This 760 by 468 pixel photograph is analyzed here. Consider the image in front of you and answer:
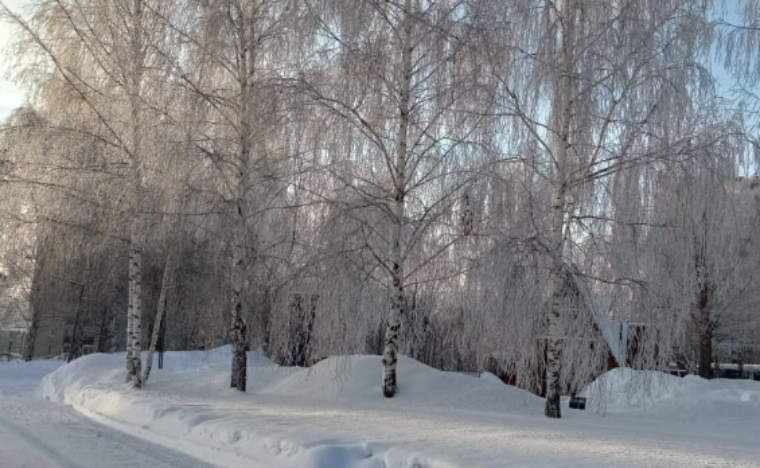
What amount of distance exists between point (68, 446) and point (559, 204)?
8784 millimetres

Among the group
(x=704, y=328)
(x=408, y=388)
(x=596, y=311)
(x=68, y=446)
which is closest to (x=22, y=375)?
(x=408, y=388)

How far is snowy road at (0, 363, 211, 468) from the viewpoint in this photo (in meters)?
8.96

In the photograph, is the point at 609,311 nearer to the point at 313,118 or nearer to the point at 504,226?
the point at 504,226

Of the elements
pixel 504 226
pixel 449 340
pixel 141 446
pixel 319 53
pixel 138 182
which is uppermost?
pixel 319 53

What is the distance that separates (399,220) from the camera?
14906 mm

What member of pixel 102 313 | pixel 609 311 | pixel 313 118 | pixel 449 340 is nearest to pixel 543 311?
pixel 609 311

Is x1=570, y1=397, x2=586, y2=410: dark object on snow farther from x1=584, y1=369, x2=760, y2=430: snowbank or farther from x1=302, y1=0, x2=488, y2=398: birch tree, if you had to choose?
x1=302, y1=0, x2=488, y2=398: birch tree

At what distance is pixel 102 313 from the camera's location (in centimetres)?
4362

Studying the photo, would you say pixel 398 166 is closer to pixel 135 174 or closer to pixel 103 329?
pixel 135 174

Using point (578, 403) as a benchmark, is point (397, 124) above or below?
above

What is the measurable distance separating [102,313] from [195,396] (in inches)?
1178

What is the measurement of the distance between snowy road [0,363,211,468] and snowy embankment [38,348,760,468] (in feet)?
1.30

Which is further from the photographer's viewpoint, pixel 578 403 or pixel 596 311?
pixel 578 403

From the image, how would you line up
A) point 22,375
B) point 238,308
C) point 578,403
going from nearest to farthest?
point 238,308 → point 578,403 → point 22,375
